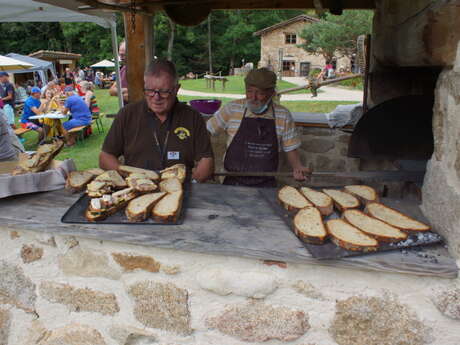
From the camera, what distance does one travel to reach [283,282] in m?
1.42

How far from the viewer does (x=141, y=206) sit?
1.62 metres

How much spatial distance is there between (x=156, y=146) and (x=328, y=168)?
98.7 inches

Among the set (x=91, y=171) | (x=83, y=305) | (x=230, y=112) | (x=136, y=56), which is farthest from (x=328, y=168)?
(x=83, y=305)

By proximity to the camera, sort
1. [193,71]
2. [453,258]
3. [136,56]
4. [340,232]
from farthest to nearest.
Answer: [193,71], [136,56], [340,232], [453,258]

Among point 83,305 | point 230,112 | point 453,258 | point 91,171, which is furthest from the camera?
point 230,112

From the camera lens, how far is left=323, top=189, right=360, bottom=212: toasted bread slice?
1660mm

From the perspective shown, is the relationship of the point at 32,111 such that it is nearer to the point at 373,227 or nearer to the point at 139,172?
the point at 139,172

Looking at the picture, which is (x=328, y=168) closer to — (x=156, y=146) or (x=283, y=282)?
(x=156, y=146)

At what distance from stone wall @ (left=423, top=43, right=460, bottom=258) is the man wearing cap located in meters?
1.57

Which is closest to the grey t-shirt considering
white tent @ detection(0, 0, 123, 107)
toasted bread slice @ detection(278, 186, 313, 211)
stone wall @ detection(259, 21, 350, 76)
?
white tent @ detection(0, 0, 123, 107)

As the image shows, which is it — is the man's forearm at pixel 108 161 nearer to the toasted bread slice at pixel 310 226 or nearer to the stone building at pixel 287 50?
the toasted bread slice at pixel 310 226

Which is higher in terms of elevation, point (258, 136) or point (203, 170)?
point (258, 136)

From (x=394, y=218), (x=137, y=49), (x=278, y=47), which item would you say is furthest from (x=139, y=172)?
(x=278, y=47)

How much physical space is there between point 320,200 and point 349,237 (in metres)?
0.35
